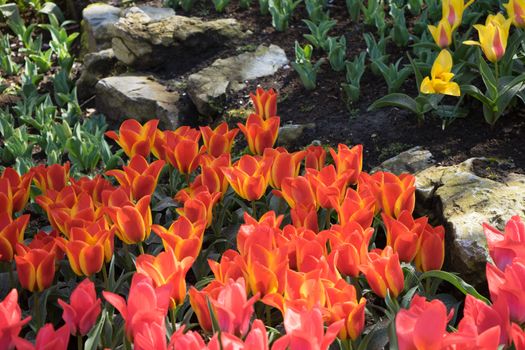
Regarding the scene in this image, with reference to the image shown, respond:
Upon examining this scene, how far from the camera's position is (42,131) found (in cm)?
407

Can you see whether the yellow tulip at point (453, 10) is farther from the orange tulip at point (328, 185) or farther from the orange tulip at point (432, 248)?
the orange tulip at point (432, 248)

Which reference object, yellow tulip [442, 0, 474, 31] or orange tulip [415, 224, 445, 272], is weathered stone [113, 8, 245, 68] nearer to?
yellow tulip [442, 0, 474, 31]

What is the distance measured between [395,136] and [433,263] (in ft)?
4.42

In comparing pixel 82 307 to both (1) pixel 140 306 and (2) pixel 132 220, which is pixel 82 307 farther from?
(2) pixel 132 220

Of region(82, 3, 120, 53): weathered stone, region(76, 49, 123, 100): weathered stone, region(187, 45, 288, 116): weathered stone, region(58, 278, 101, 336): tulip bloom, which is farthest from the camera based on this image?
region(82, 3, 120, 53): weathered stone

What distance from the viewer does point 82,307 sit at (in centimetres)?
193

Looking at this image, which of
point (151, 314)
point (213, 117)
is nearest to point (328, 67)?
point (213, 117)

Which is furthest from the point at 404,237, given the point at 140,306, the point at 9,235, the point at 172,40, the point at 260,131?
the point at 172,40

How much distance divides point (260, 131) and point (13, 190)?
0.94m

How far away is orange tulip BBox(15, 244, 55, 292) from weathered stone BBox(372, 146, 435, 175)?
4.65 ft

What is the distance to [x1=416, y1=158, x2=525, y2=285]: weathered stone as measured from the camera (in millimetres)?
2471

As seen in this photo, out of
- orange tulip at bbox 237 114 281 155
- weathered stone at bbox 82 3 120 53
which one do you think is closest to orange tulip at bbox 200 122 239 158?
orange tulip at bbox 237 114 281 155

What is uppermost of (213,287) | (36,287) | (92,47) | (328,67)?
(213,287)

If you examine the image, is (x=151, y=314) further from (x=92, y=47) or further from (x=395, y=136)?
(x=92, y=47)
